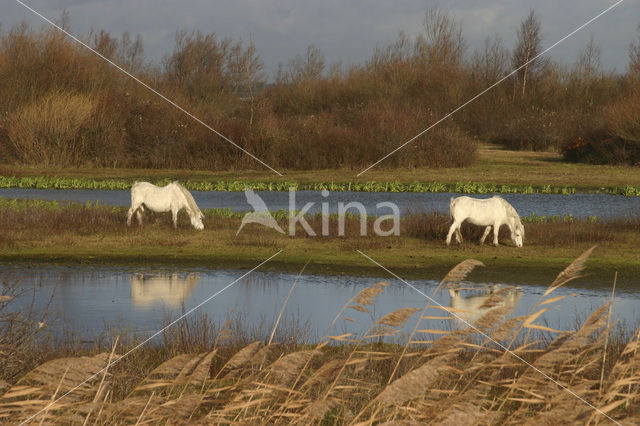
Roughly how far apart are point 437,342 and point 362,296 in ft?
2.26

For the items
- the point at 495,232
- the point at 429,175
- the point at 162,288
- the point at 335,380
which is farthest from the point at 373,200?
the point at 335,380

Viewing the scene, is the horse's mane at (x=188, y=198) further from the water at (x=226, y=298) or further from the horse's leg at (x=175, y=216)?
the water at (x=226, y=298)

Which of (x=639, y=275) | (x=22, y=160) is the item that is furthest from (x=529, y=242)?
(x=22, y=160)

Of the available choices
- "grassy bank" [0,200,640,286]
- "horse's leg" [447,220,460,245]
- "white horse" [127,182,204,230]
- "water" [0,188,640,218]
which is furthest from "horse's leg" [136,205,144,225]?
"horse's leg" [447,220,460,245]

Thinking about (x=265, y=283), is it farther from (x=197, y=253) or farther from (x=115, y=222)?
(x=115, y=222)

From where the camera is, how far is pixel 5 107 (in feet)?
156

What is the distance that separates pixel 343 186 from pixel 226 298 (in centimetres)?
2149

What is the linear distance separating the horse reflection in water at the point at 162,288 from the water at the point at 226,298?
0.05 ft

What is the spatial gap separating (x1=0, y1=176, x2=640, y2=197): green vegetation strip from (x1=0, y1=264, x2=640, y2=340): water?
58.4ft

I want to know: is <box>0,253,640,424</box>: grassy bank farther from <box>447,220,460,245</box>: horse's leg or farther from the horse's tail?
the horse's tail

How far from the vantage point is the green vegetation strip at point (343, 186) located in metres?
35.0

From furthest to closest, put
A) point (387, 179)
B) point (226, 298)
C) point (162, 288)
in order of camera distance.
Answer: point (387, 179) < point (162, 288) < point (226, 298)

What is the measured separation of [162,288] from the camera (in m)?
15.6

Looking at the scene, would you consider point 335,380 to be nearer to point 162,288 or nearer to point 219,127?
point 162,288
